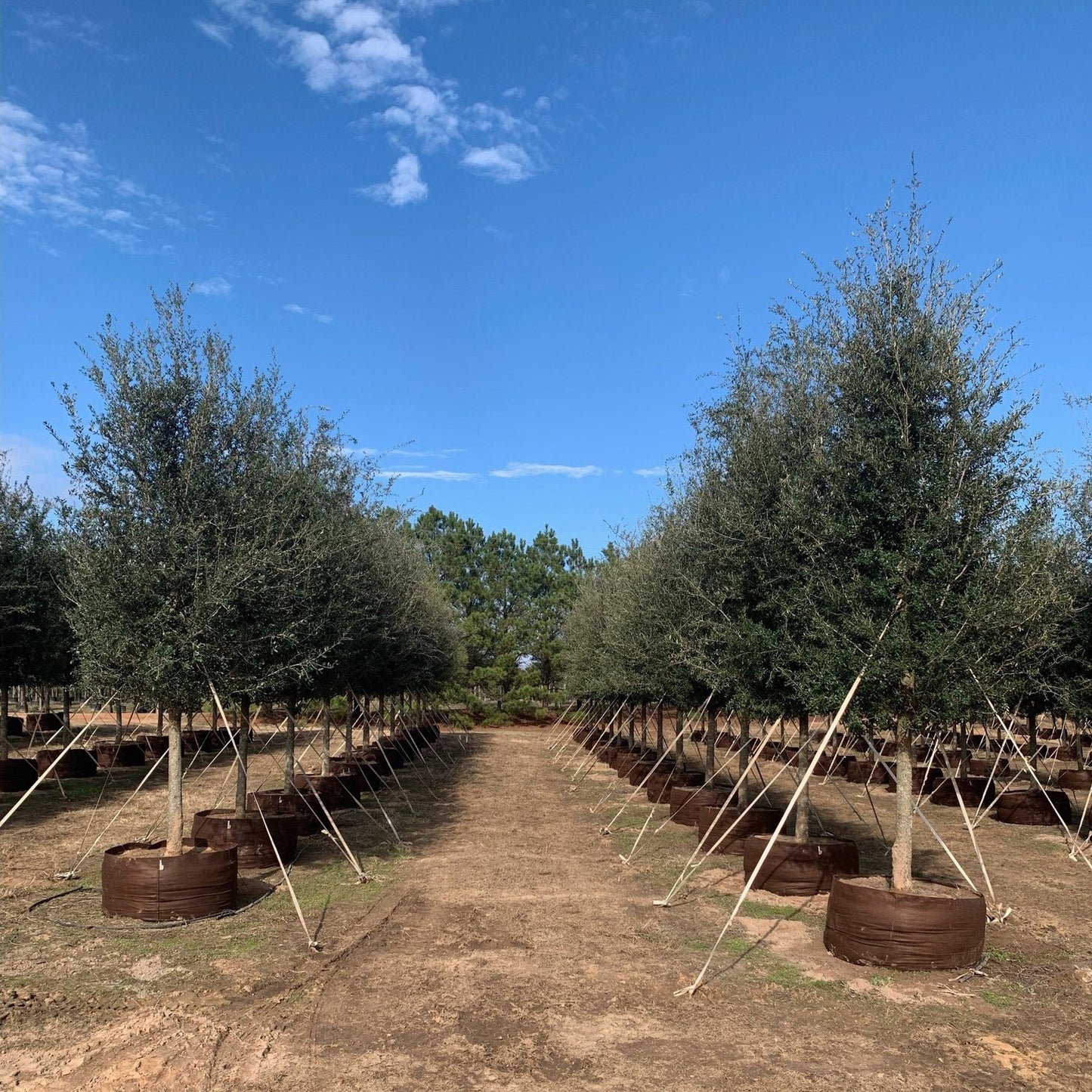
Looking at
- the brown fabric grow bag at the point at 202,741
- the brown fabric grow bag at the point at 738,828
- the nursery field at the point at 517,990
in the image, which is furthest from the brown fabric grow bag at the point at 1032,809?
the brown fabric grow bag at the point at 202,741

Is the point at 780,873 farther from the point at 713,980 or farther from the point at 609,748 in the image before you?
the point at 609,748

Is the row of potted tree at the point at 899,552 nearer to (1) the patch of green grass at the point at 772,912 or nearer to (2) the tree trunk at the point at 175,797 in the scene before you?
(1) the patch of green grass at the point at 772,912

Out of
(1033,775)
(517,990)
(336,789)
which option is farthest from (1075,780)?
(517,990)

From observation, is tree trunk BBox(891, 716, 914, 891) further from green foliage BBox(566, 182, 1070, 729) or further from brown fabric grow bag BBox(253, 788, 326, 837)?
brown fabric grow bag BBox(253, 788, 326, 837)

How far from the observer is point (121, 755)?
2705 cm

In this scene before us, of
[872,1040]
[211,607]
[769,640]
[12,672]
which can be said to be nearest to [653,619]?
[769,640]

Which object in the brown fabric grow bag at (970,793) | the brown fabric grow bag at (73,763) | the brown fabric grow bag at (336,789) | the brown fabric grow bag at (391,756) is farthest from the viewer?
the brown fabric grow bag at (391,756)

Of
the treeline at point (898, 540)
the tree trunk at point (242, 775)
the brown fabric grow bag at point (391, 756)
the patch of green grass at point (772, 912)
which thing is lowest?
the brown fabric grow bag at point (391, 756)

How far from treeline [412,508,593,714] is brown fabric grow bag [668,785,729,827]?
Result: 102 feet

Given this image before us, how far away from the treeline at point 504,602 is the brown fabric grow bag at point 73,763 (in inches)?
995

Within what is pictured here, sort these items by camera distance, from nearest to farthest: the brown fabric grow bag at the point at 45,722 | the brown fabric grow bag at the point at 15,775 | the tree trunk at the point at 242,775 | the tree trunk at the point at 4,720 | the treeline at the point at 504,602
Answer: the tree trunk at the point at 242,775 < the brown fabric grow bag at the point at 15,775 < the tree trunk at the point at 4,720 < the brown fabric grow bag at the point at 45,722 < the treeline at the point at 504,602

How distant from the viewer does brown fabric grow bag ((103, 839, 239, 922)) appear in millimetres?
9609

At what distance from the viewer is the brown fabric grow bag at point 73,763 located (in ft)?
74.1

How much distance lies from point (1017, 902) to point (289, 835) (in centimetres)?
962
